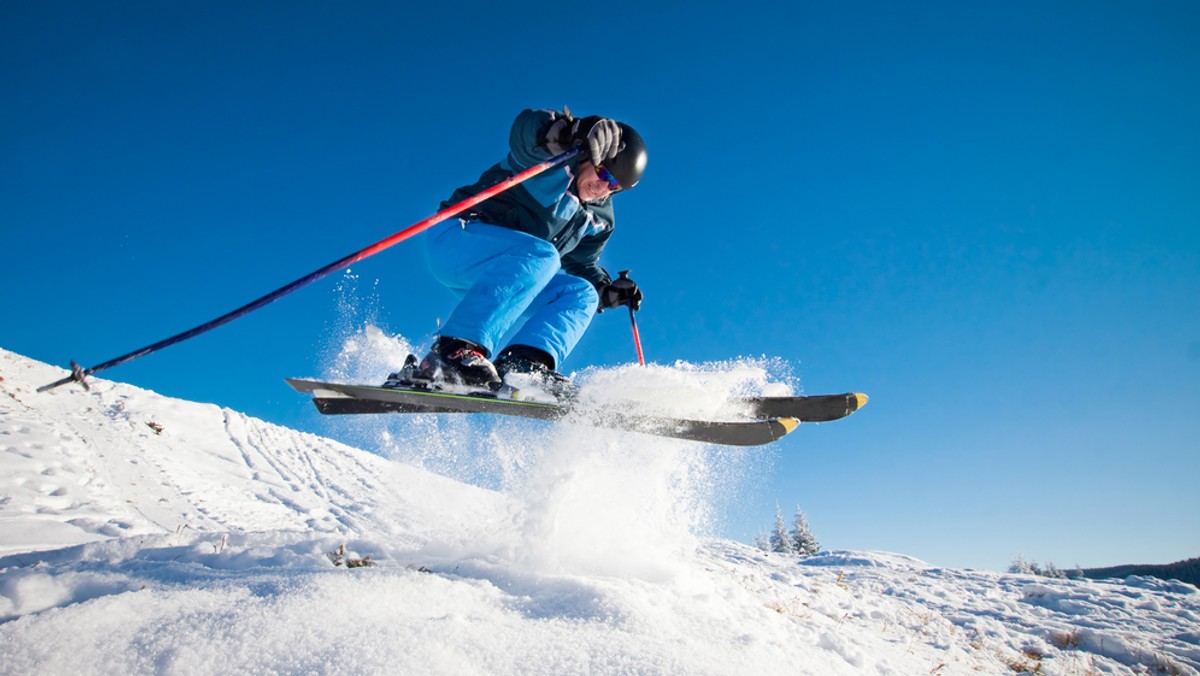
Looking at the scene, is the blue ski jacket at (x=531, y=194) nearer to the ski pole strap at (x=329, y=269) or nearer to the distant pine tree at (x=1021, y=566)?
the ski pole strap at (x=329, y=269)

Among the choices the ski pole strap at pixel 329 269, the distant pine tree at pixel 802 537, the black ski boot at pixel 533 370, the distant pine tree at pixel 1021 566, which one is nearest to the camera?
the ski pole strap at pixel 329 269

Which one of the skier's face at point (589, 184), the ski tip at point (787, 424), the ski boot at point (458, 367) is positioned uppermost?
the skier's face at point (589, 184)

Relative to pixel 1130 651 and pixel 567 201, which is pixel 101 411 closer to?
pixel 567 201

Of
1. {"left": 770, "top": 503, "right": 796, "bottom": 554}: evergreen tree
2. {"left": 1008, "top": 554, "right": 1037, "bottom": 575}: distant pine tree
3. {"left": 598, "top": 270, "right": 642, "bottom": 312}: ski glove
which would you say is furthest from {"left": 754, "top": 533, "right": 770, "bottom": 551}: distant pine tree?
{"left": 598, "top": 270, "right": 642, "bottom": 312}: ski glove

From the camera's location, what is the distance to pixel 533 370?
3.32 meters

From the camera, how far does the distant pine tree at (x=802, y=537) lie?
23.0 meters

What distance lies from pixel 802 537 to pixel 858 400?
2361 cm

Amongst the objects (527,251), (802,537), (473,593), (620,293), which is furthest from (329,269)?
(802,537)

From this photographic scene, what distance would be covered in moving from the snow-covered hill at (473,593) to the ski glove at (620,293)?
186 cm

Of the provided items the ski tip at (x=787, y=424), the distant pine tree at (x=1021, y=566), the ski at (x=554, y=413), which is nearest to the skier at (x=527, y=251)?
the ski at (x=554, y=413)

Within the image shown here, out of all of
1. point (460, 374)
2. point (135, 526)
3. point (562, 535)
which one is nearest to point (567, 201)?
point (460, 374)

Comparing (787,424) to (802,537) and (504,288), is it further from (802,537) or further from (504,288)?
(802,537)

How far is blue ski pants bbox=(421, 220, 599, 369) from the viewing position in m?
3.03

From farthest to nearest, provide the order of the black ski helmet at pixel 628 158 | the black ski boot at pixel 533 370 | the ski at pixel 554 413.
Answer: the black ski helmet at pixel 628 158, the black ski boot at pixel 533 370, the ski at pixel 554 413
